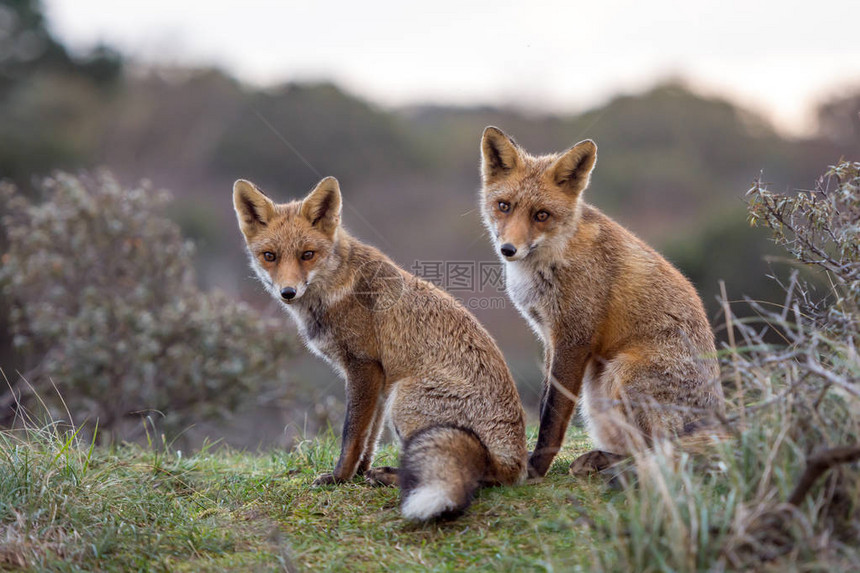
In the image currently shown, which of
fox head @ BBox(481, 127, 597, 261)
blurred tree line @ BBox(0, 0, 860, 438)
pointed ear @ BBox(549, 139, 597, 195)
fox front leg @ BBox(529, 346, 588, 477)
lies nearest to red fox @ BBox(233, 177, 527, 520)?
fox front leg @ BBox(529, 346, 588, 477)

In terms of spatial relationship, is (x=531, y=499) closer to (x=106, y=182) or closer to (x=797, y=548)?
(x=797, y=548)

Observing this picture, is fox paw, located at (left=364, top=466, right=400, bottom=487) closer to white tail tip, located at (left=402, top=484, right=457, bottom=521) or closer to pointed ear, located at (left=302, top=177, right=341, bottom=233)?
white tail tip, located at (left=402, top=484, right=457, bottom=521)

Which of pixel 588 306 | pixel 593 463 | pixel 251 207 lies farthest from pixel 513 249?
pixel 251 207

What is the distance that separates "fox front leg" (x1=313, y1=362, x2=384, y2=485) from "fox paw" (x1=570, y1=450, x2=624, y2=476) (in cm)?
131

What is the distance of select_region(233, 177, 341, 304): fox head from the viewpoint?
4.96 meters

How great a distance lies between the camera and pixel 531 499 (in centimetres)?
419

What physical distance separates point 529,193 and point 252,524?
2.65 m

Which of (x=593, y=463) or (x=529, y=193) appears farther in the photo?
(x=529, y=193)

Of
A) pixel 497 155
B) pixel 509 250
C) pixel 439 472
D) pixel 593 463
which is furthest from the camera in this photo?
pixel 497 155

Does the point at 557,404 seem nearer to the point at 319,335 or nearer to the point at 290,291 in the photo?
the point at 319,335

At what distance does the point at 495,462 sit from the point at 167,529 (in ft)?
5.92

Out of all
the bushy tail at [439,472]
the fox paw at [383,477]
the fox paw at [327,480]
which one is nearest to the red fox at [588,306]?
the bushy tail at [439,472]

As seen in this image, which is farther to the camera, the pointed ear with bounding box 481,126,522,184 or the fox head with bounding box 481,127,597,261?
the pointed ear with bounding box 481,126,522,184

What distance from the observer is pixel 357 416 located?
475cm
